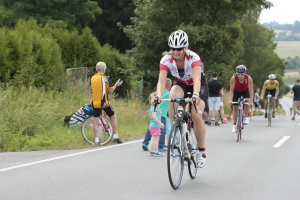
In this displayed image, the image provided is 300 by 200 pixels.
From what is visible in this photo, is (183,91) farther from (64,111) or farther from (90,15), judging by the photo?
(90,15)

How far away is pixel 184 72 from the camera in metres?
8.30

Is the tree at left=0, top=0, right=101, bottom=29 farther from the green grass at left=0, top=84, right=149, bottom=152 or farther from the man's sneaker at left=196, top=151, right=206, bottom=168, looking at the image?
the man's sneaker at left=196, top=151, right=206, bottom=168

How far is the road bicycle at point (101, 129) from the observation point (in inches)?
538

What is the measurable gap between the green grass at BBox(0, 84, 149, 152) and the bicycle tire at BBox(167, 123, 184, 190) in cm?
553

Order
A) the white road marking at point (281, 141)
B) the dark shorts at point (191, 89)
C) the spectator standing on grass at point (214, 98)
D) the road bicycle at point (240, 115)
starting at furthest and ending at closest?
the spectator standing on grass at point (214, 98), the road bicycle at point (240, 115), the white road marking at point (281, 141), the dark shorts at point (191, 89)

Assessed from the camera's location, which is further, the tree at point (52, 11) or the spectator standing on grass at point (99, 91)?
the tree at point (52, 11)

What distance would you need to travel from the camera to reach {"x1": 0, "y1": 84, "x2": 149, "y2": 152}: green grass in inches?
520

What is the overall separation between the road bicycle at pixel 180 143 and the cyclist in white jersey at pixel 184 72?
203mm

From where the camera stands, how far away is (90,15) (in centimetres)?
4406

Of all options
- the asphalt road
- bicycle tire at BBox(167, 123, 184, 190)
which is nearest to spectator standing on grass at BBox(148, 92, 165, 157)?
the asphalt road

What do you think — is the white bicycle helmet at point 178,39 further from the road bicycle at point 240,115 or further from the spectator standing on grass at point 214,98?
the spectator standing on grass at point 214,98

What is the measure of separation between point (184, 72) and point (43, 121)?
7935 millimetres

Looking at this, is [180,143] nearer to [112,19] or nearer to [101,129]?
[101,129]

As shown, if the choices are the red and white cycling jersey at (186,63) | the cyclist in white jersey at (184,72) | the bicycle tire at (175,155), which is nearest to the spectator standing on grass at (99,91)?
the cyclist in white jersey at (184,72)
